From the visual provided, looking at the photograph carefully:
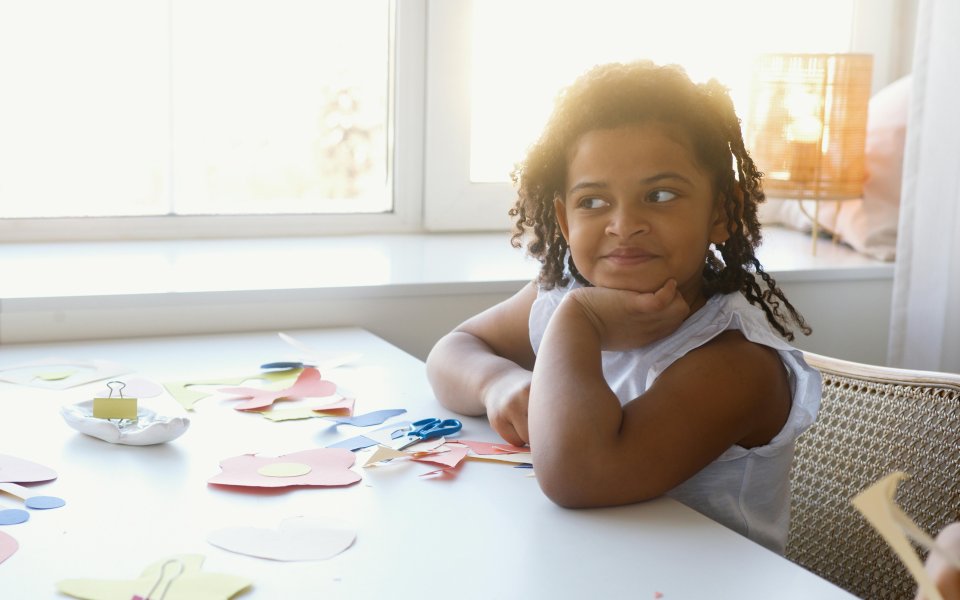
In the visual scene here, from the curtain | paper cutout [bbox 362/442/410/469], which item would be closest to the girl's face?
paper cutout [bbox 362/442/410/469]

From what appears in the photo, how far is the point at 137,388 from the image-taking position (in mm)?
1247

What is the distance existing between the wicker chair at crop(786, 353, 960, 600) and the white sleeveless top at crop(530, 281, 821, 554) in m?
0.14

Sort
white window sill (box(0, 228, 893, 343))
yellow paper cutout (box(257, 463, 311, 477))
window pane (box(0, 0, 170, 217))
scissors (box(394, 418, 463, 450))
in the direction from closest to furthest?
yellow paper cutout (box(257, 463, 311, 477)) → scissors (box(394, 418, 463, 450)) → white window sill (box(0, 228, 893, 343)) → window pane (box(0, 0, 170, 217))

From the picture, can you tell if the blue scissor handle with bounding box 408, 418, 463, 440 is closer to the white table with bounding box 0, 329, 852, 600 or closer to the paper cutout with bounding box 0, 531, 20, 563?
the white table with bounding box 0, 329, 852, 600

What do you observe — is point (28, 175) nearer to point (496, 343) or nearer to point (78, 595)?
point (496, 343)

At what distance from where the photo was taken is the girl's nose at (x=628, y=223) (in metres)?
1.02

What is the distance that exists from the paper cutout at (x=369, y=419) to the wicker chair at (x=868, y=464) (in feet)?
1.56

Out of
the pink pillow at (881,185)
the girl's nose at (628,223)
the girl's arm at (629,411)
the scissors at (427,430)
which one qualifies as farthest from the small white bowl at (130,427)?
the pink pillow at (881,185)

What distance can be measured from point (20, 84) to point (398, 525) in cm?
137

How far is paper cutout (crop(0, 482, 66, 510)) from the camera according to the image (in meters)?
0.89

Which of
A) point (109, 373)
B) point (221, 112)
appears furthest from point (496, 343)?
point (221, 112)

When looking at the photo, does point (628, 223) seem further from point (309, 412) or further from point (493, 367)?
point (309, 412)

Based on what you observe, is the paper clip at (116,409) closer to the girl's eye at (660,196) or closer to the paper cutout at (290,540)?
the paper cutout at (290,540)

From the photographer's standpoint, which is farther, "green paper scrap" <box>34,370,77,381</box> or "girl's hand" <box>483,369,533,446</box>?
"green paper scrap" <box>34,370,77,381</box>
